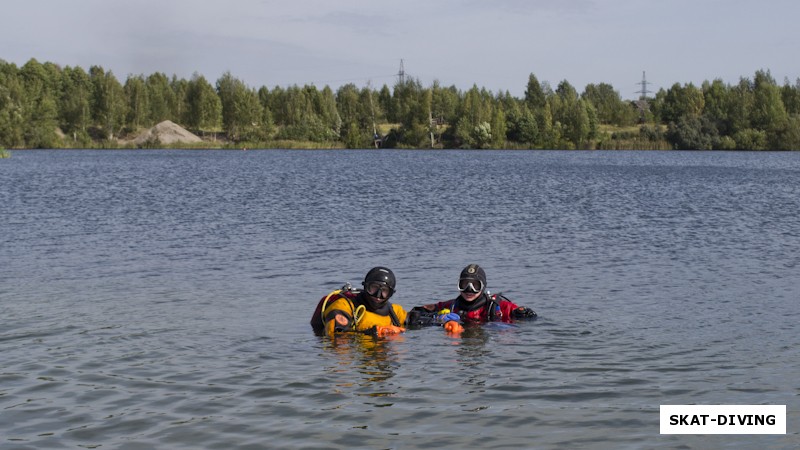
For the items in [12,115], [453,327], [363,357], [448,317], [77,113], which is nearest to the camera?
[363,357]

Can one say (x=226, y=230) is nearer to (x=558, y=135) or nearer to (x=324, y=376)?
(x=324, y=376)

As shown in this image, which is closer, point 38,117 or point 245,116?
point 38,117

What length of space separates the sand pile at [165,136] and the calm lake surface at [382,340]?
148 m

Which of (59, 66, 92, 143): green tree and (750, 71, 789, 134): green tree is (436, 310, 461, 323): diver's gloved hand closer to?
(750, 71, 789, 134): green tree

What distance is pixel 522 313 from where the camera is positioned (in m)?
17.0

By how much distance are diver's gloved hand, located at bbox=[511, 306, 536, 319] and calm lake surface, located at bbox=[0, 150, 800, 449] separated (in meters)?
0.30

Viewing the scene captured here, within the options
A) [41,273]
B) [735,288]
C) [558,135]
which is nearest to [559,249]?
[735,288]

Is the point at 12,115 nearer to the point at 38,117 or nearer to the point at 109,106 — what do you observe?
the point at 38,117

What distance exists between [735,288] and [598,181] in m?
50.6

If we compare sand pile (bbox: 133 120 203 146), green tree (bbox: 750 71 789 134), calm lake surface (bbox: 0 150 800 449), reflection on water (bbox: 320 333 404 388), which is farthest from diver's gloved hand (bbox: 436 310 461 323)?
sand pile (bbox: 133 120 203 146)

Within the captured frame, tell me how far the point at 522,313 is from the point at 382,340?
2.97m

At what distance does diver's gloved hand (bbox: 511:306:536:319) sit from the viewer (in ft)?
55.8

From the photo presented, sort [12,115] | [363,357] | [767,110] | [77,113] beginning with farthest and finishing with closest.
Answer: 1. [77,113]
2. [767,110]
3. [12,115]
4. [363,357]

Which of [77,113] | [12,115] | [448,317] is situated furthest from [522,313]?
[77,113]
